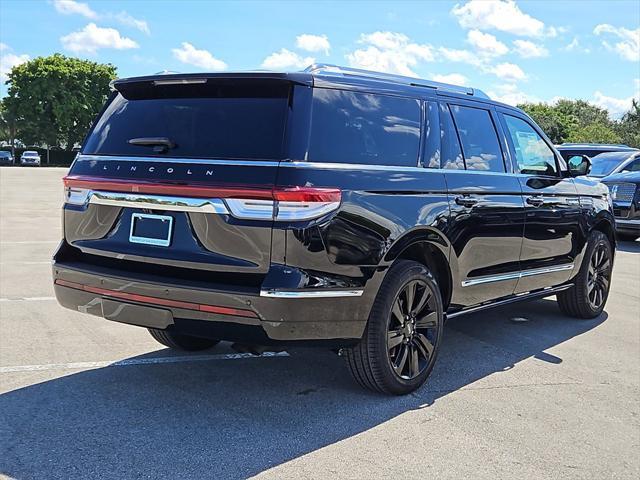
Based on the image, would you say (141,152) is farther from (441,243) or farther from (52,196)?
(52,196)

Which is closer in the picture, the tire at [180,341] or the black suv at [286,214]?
the black suv at [286,214]

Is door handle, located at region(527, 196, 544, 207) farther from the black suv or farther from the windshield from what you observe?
the windshield

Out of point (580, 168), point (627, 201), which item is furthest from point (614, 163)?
point (580, 168)

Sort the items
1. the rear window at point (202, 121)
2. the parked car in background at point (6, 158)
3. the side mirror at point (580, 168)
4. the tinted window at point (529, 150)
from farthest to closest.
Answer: the parked car in background at point (6, 158), the side mirror at point (580, 168), the tinted window at point (529, 150), the rear window at point (202, 121)

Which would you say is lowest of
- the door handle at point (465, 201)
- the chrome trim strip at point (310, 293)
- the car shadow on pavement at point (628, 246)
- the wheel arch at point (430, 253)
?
the car shadow on pavement at point (628, 246)

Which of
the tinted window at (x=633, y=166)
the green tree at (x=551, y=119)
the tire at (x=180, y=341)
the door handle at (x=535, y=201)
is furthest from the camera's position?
the green tree at (x=551, y=119)

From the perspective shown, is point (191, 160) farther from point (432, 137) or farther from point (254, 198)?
point (432, 137)

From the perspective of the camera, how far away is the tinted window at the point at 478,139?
4891 millimetres

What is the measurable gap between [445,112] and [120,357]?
2.96 metres

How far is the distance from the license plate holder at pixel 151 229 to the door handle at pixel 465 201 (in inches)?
78.9

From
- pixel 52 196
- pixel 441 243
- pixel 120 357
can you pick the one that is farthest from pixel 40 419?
pixel 52 196

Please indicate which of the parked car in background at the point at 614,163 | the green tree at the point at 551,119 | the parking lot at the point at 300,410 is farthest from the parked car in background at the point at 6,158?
the parking lot at the point at 300,410

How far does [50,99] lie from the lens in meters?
64.2

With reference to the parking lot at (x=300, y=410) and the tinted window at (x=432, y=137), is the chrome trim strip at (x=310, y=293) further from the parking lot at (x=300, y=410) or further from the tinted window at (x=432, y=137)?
the tinted window at (x=432, y=137)
